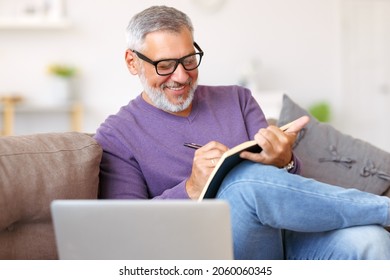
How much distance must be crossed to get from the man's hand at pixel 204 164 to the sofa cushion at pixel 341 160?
0.76 meters

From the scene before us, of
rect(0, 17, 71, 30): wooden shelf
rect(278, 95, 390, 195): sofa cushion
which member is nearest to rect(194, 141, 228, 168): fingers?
rect(278, 95, 390, 195): sofa cushion

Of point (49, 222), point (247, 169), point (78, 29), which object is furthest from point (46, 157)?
point (78, 29)

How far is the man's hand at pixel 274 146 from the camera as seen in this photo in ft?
5.22

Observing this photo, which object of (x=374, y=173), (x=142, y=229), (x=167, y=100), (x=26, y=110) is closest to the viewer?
(x=142, y=229)

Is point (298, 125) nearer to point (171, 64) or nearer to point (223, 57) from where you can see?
point (171, 64)

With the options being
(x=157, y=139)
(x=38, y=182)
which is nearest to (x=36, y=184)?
(x=38, y=182)

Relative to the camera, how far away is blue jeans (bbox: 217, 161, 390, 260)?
1488 mm

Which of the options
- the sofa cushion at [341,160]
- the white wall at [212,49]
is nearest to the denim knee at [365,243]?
the sofa cushion at [341,160]

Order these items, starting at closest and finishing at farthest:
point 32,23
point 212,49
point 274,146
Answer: point 274,146 < point 32,23 < point 212,49

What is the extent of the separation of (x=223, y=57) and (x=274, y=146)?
419cm

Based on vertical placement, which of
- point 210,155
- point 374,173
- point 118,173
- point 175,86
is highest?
point 175,86

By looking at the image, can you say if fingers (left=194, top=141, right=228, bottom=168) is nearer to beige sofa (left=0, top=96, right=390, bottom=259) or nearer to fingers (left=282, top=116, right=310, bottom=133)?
fingers (left=282, top=116, right=310, bottom=133)

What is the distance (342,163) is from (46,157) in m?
1.19

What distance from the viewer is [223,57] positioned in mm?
5742
